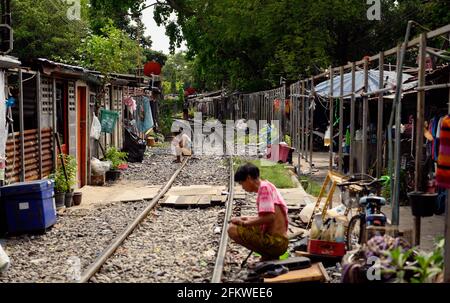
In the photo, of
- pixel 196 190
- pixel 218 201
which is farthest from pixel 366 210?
pixel 196 190

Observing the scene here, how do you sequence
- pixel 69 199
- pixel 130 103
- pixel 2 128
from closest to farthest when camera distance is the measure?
1. pixel 2 128
2. pixel 69 199
3. pixel 130 103

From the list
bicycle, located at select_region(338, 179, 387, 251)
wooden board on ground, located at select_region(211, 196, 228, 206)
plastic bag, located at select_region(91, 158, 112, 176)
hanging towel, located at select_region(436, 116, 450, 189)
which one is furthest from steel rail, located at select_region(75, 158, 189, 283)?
hanging towel, located at select_region(436, 116, 450, 189)

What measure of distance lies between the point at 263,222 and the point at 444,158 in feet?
7.07

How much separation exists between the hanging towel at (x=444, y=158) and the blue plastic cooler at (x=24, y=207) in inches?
240

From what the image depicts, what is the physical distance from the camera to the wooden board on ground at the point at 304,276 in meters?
6.23

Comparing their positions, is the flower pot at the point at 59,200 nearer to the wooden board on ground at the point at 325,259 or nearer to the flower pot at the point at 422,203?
the wooden board on ground at the point at 325,259

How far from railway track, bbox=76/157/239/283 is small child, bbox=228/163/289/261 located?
0.53 meters

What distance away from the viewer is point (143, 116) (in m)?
25.7

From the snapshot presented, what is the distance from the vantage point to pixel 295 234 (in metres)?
8.84

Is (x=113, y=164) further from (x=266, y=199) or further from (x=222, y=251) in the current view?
(x=266, y=199)

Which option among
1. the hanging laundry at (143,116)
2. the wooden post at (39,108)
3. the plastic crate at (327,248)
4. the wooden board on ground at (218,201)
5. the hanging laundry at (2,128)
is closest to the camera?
the plastic crate at (327,248)

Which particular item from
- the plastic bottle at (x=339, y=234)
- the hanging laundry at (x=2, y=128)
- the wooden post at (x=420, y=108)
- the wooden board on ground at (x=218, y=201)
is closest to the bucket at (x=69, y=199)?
the hanging laundry at (x=2, y=128)

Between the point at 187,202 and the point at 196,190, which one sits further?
the point at 196,190
